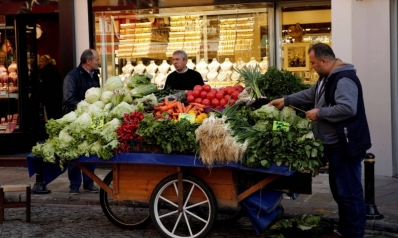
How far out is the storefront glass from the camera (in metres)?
12.6

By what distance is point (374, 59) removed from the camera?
11.3 metres

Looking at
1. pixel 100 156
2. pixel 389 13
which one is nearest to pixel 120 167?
A: pixel 100 156

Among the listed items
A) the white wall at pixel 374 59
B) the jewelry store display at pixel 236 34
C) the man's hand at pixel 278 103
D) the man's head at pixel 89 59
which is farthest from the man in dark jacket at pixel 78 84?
the white wall at pixel 374 59

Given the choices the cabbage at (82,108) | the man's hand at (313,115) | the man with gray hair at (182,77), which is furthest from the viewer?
the man with gray hair at (182,77)

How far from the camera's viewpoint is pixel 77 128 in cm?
811

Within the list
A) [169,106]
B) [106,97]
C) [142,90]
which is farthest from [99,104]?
[169,106]

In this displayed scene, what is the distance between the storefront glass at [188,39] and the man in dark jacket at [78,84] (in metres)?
2.59

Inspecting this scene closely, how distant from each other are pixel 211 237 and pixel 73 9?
6.48 metres

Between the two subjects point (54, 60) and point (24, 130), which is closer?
point (24, 130)

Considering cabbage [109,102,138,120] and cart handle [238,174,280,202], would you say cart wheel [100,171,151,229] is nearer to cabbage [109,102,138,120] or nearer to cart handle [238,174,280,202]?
cabbage [109,102,138,120]

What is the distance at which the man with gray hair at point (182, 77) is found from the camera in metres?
10.7

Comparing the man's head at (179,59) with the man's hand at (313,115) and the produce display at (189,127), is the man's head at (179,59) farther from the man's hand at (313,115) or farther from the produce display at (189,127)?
the man's hand at (313,115)

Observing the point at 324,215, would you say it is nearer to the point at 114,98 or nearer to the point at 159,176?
the point at 159,176

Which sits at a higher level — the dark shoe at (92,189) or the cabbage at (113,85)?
the cabbage at (113,85)
